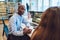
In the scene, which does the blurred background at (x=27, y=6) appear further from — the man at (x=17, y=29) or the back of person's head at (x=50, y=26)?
the back of person's head at (x=50, y=26)

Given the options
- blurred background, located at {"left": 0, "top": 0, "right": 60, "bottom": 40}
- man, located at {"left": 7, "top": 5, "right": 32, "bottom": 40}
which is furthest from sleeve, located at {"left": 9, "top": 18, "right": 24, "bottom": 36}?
blurred background, located at {"left": 0, "top": 0, "right": 60, "bottom": 40}

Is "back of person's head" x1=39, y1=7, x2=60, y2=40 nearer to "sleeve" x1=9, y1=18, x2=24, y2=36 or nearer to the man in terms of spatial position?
the man

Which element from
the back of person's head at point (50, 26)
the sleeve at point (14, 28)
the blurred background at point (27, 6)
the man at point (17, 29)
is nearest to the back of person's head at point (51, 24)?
the back of person's head at point (50, 26)

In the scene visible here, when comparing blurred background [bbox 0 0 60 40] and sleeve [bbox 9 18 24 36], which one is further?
blurred background [bbox 0 0 60 40]

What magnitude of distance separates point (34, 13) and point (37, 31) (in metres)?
3.02

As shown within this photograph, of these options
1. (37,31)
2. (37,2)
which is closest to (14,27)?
(37,31)

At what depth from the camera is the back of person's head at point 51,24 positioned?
89 centimetres

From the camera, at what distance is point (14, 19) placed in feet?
9.05

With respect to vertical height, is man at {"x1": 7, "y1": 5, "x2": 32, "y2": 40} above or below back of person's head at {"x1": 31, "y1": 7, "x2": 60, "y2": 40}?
below

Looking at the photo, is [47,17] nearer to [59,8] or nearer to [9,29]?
[59,8]

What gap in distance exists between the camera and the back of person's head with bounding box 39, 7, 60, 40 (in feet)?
2.92

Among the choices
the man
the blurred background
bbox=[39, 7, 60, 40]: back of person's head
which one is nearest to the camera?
bbox=[39, 7, 60, 40]: back of person's head

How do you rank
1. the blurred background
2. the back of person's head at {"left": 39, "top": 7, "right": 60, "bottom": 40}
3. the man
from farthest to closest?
the blurred background, the man, the back of person's head at {"left": 39, "top": 7, "right": 60, "bottom": 40}

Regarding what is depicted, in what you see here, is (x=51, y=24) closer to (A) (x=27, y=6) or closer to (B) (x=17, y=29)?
(B) (x=17, y=29)
